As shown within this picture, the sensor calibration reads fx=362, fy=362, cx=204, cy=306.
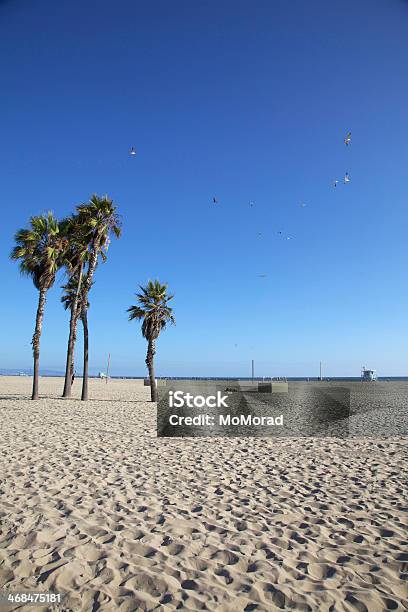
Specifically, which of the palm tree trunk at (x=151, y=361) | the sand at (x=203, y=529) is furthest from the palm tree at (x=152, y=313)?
the sand at (x=203, y=529)

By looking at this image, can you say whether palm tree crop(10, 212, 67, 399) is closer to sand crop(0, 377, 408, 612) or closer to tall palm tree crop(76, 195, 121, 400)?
tall palm tree crop(76, 195, 121, 400)

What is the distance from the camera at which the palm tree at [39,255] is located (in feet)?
82.1

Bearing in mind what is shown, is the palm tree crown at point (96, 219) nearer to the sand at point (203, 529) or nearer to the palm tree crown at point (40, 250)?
the palm tree crown at point (40, 250)

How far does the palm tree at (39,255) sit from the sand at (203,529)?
15.9 meters

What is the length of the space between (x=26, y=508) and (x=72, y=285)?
110 feet

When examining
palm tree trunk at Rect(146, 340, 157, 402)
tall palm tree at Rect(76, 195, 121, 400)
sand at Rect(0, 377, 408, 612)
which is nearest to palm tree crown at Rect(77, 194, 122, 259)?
tall palm tree at Rect(76, 195, 121, 400)

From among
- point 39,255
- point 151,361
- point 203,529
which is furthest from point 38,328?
point 203,529

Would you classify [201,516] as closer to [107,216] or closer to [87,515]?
[87,515]

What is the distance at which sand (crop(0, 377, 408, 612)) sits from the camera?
4.16m

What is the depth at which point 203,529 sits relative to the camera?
18.7 ft

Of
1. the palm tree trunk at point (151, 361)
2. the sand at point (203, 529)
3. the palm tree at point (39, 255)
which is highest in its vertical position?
the palm tree at point (39, 255)

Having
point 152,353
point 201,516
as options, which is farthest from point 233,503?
point 152,353

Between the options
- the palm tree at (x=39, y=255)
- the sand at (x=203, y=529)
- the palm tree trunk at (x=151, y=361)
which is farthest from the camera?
the palm tree trunk at (x=151, y=361)

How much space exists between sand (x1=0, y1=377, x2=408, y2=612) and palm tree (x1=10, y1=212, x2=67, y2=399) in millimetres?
15856
